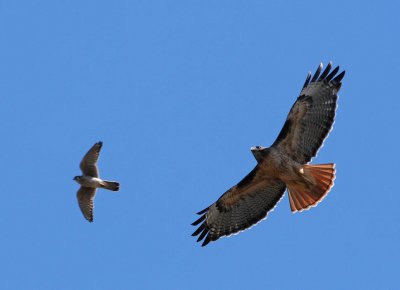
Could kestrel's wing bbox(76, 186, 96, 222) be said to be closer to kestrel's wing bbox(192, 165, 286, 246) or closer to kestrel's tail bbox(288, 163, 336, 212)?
kestrel's wing bbox(192, 165, 286, 246)

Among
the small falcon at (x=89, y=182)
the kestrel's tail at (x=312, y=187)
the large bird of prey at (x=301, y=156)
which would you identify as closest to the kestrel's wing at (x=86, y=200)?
the small falcon at (x=89, y=182)

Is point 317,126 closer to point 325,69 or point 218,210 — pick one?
point 325,69

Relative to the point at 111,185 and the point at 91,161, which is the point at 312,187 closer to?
the point at 111,185

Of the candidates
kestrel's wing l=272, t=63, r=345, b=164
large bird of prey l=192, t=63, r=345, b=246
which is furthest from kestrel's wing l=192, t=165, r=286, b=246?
kestrel's wing l=272, t=63, r=345, b=164

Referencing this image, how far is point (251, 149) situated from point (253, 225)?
1.61 metres

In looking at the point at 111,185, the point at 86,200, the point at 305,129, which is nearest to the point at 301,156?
the point at 305,129

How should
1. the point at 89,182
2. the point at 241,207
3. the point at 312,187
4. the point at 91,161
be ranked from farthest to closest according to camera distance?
1. the point at 91,161
2. the point at 89,182
3. the point at 241,207
4. the point at 312,187

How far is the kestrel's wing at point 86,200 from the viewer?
19500mm

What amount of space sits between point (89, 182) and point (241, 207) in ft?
13.0

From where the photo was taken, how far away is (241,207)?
16469 millimetres

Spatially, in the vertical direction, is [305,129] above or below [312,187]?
above

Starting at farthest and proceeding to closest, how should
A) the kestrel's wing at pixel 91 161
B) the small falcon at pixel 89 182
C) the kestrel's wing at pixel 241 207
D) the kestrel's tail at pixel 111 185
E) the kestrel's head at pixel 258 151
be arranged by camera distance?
the kestrel's wing at pixel 91 161
the small falcon at pixel 89 182
the kestrel's tail at pixel 111 185
the kestrel's wing at pixel 241 207
the kestrel's head at pixel 258 151

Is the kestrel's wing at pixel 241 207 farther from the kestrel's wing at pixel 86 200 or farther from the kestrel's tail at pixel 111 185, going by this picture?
the kestrel's wing at pixel 86 200

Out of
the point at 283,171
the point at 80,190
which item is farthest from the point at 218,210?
the point at 80,190
